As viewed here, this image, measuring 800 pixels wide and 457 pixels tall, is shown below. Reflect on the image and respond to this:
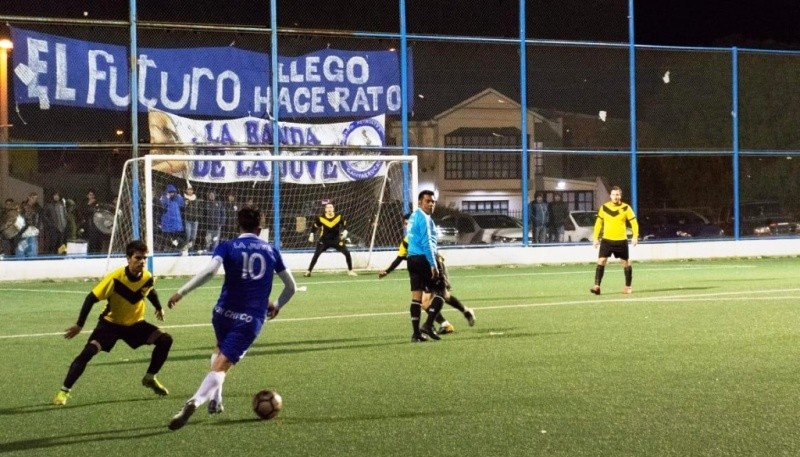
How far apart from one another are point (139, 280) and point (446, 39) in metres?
22.0

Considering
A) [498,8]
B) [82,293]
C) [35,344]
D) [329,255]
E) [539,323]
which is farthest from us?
[498,8]

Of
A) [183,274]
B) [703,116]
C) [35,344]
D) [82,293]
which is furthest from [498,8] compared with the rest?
[35,344]

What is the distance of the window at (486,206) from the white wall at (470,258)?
104 centimetres

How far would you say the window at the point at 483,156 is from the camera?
31.5 m

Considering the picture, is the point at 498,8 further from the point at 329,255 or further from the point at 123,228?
the point at 123,228

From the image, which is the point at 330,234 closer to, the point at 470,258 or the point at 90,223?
the point at 470,258

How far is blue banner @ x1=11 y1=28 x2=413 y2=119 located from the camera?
27641 millimetres

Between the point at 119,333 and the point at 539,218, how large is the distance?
22477 mm

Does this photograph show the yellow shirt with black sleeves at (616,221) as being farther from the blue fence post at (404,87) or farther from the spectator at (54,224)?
the spectator at (54,224)

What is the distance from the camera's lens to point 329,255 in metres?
29.8

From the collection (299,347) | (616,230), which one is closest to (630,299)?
(616,230)

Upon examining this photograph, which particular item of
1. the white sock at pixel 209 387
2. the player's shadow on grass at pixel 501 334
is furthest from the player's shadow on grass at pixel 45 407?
the player's shadow on grass at pixel 501 334

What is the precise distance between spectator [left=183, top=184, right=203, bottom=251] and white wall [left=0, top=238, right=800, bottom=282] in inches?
17.8

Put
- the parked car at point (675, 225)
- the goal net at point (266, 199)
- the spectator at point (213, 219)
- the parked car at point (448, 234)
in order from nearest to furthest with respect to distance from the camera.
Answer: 1. the goal net at point (266, 199)
2. the spectator at point (213, 219)
3. the parked car at point (448, 234)
4. the parked car at point (675, 225)
